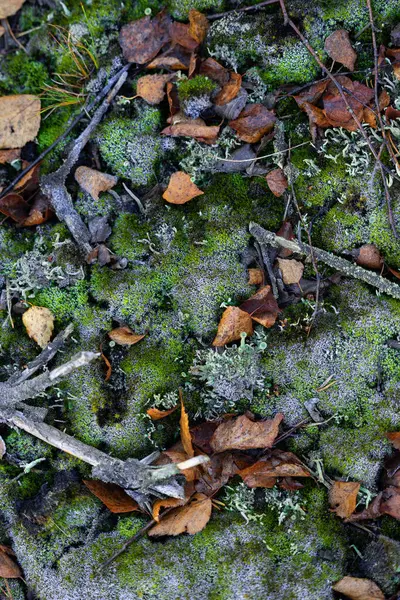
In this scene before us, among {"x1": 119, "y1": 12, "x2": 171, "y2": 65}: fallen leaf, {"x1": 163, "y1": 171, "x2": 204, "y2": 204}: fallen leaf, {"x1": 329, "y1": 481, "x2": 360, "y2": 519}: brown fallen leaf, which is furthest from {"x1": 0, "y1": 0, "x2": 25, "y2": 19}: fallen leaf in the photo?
{"x1": 329, "y1": 481, "x2": 360, "y2": 519}: brown fallen leaf

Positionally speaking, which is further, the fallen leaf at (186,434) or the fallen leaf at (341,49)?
the fallen leaf at (341,49)

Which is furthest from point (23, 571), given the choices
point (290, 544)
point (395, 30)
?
point (395, 30)

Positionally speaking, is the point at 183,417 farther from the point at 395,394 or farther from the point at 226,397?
the point at 395,394

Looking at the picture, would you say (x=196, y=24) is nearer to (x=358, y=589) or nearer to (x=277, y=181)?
(x=277, y=181)

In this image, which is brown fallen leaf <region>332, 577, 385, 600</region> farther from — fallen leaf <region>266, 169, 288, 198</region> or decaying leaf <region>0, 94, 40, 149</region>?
decaying leaf <region>0, 94, 40, 149</region>

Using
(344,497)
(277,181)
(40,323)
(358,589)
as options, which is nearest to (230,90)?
(277,181)

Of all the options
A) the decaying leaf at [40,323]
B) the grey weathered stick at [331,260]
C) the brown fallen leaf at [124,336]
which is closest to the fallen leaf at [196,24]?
the grey weathered stick at [331,260]

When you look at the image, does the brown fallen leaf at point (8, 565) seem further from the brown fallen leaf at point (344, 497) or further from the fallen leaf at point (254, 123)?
the fallen leaf at point (254, 123)
